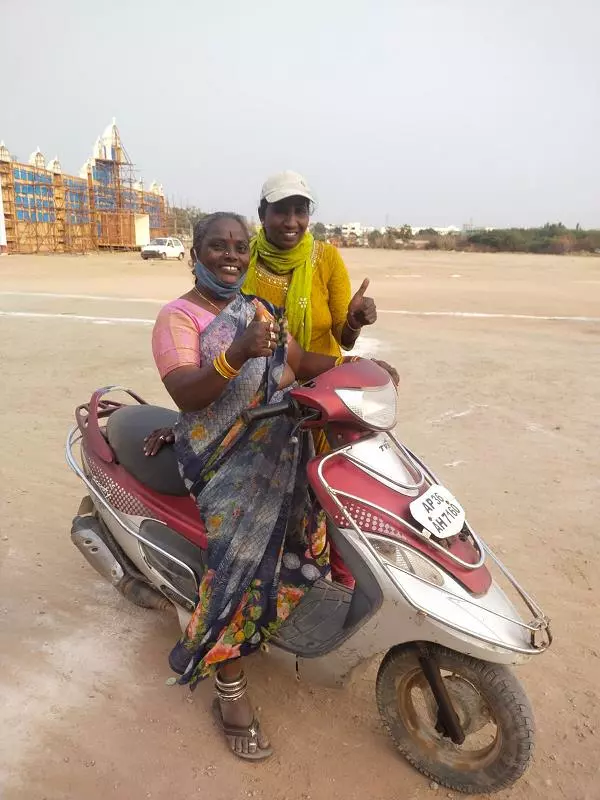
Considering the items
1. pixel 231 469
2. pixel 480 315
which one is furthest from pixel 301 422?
pixel 480 315

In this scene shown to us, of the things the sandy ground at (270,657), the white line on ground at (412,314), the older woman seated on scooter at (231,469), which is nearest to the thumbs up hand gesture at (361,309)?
the older woman seated on scooter at (231,469)

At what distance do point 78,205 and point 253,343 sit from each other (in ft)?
127

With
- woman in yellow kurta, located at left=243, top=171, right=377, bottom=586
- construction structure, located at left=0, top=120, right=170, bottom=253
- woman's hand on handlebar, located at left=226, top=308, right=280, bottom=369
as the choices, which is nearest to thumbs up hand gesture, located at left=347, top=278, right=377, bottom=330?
woman in yellow kurta, located at left=243, top=171, right=377, bottom=586

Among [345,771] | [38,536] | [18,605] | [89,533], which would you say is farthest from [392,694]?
[38,536]

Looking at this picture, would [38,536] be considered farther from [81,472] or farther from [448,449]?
[448,449]

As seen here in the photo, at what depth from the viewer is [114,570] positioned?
2656 mm

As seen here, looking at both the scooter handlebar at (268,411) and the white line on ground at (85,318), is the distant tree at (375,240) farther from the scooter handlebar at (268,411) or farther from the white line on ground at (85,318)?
the scooter handlebar at (268,411)

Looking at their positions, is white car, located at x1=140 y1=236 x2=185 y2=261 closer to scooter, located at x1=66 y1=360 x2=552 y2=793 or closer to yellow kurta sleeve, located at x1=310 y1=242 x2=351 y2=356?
yellow kurta sleeve, located at x1=310 y1=242 x2=351 y2=356

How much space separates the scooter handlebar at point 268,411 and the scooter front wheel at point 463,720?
0.84 meters

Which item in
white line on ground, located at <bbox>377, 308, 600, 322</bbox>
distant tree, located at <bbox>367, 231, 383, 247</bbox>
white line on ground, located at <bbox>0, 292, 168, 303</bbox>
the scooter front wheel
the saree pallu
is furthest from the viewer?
distant tree, located at <bbox>367, 231, 383, 247</bbox>

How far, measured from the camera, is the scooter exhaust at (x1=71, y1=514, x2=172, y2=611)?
2600mm

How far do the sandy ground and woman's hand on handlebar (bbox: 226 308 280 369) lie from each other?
4.10 ft

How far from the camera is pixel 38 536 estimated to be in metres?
3.49

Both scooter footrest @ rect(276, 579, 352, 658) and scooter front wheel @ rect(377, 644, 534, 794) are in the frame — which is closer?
A: scooter front wheel @ rect(377, 644, 534, 794)
